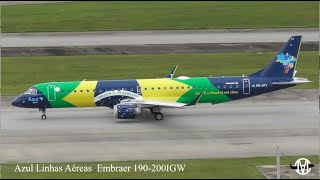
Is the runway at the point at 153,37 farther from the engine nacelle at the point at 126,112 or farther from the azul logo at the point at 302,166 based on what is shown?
the azul logo at the point at 302,166

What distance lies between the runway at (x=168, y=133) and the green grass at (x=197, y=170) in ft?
4.30

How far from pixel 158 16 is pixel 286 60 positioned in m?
51.1

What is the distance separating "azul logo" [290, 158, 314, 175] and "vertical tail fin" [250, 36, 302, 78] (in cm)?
1596

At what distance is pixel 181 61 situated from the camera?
3034 inches

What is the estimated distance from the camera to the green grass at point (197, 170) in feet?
123

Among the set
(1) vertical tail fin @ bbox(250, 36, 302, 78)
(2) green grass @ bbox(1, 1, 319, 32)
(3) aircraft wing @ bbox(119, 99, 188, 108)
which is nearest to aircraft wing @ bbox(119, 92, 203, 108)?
(3) aircraft wing @ bbox(119, 99, 188, 108)

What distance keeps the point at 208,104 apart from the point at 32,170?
Answer: 75.7 ft

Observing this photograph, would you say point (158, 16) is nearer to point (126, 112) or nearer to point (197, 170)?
point (126, 112)

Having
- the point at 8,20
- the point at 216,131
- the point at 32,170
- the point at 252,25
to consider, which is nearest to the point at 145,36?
the point at 252,25

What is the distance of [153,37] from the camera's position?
91562 millimetres

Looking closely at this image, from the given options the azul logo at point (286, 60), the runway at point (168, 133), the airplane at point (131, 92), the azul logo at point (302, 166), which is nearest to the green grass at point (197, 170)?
the azul logo at point (302, 166)

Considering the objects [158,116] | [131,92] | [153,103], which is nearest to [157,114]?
[158,116]

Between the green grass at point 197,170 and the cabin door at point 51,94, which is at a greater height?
the cabin door at point 51,94

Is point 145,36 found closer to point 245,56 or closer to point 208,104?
point 245,56
